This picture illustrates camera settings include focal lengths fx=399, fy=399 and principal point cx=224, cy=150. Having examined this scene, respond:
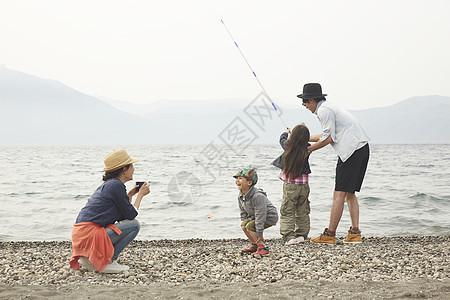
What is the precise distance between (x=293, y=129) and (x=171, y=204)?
5475 mm

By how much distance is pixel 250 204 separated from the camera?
4.50 meters

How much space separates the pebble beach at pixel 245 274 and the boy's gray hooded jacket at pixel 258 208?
36 cm

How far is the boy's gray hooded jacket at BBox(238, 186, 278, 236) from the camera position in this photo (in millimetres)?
4402

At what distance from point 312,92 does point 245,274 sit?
7.83 ft

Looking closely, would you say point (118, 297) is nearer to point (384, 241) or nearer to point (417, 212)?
point (384, 241)

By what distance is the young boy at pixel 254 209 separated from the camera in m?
4.40

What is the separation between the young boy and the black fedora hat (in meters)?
1.20

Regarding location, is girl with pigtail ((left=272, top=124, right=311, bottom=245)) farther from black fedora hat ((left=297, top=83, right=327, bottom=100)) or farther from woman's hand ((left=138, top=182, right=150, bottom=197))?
woman's hand ((left=138, top=182, right=150, bottom=197))

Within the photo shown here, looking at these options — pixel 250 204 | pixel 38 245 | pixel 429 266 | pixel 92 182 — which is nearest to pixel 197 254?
pixel 250 204

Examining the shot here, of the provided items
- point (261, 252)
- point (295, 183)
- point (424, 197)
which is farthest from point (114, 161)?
point (424, 197)

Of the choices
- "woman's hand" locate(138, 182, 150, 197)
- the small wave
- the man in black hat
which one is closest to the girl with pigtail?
the man in black hat

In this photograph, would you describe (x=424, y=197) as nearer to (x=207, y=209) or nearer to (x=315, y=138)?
(x=207, y=209)

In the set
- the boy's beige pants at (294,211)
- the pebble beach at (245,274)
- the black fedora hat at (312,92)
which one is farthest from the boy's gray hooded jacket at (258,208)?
the black fedora hat at (312,92)

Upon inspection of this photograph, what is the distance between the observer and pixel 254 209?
447 centimetres
